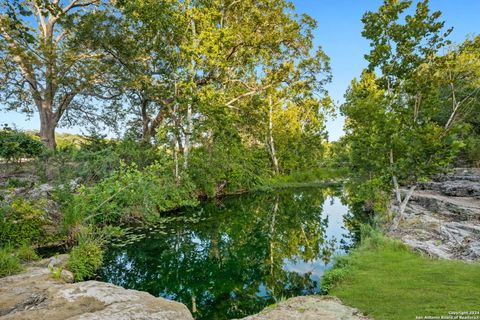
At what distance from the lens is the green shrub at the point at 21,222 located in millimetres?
9118

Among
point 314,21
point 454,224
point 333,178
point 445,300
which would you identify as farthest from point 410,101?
point 333,178

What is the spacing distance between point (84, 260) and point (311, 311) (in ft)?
20.0

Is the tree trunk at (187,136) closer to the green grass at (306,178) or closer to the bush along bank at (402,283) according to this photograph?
the green grass at (306,178)

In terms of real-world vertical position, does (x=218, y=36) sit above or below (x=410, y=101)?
above

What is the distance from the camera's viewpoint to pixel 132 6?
18.9 metres

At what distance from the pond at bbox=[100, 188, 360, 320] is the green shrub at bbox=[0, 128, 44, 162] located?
749 centimetres

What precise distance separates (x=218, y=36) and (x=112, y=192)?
12255 millimetres

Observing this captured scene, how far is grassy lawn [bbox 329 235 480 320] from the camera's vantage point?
485cm

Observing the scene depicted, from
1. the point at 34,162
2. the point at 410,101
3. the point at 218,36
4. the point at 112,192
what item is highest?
the point at 218,36

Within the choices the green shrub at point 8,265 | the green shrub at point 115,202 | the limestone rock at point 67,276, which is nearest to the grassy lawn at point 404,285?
the limestone rock at point 67,276

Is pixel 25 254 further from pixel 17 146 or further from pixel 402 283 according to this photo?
pixel 402 283

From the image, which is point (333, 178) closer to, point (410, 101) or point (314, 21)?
point (314, 21)

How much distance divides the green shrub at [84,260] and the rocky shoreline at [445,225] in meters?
8.69

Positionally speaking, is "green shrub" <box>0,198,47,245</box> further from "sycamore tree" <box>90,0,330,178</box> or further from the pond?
"sycamore tree" <box>90,0,330,178</box>
